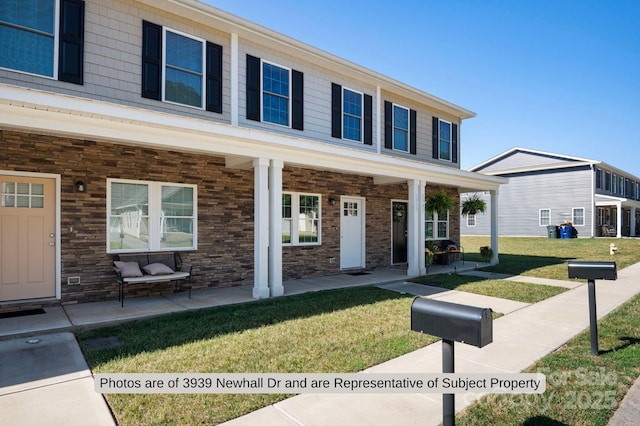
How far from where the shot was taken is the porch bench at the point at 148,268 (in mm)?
6668

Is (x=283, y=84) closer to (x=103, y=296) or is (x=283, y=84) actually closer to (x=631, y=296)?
(x=103, y=296)

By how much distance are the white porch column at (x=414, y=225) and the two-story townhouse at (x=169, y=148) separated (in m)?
0.05

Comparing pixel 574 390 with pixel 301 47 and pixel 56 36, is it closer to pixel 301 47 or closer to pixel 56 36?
pixel 301 47

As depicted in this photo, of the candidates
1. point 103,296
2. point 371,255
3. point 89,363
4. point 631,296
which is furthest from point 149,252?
point 631,296

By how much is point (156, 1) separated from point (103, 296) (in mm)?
5910

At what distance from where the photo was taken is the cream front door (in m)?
6.25

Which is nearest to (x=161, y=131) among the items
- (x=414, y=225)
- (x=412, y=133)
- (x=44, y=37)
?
(x=44, y=37)

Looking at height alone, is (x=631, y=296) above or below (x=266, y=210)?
below

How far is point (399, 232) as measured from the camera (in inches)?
502

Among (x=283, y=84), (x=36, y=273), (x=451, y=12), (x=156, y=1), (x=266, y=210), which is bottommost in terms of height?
(x=36, y=273)

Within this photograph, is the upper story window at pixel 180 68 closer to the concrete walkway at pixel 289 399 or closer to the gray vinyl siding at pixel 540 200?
the concrete walkway at pixel 289 399

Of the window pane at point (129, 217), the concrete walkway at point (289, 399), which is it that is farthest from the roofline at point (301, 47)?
the concrete walkway at point (289, 399)

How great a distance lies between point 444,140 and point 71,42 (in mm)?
11976

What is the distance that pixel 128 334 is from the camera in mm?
5020
